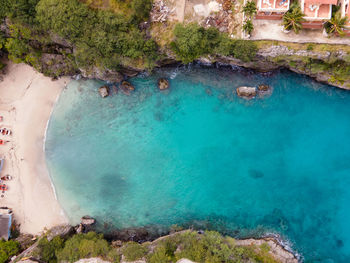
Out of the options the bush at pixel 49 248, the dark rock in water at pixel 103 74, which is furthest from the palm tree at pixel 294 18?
the bush at pixel 49 248

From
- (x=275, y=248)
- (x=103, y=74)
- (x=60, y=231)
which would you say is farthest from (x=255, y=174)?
(x=60, y=231)

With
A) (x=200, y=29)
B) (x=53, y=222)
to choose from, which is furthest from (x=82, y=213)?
(x=200, y=29)

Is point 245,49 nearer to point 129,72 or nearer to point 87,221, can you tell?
point 129,72

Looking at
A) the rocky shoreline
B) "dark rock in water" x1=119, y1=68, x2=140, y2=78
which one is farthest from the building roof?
the rocky shoreline

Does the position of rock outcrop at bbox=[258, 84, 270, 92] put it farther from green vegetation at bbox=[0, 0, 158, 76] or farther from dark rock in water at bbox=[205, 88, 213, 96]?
green vegetation at bbox=[0, 0, 158, 76]

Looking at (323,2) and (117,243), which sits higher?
(323,2)

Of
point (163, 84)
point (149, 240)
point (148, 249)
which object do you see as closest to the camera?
point (148, 249)

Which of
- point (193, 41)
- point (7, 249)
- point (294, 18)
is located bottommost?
point (7, 249)
